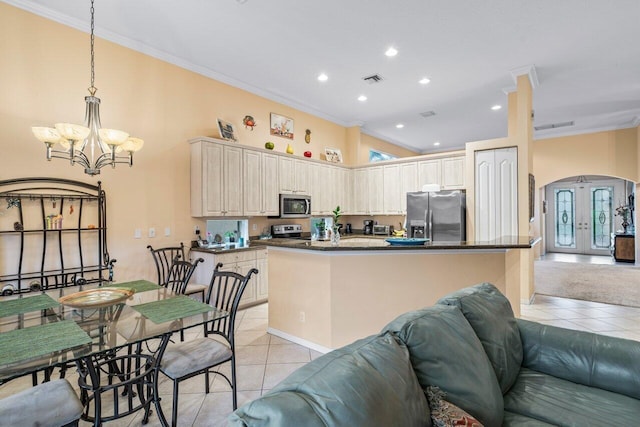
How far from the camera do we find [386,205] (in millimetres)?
6742

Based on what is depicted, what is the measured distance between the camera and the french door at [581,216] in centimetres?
998

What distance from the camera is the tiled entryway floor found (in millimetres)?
2285

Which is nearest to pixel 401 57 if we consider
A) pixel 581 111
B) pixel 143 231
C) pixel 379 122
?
pixel 379 122

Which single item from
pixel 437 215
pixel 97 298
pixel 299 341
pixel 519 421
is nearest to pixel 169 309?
pixel 97 298

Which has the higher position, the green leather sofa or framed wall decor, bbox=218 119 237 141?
framed wall decor, bbox=218 119 237 141

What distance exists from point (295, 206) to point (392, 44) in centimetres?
301

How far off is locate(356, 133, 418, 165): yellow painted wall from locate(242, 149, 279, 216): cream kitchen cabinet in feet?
8.68

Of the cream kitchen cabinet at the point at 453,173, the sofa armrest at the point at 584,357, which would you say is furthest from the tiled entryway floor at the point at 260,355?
the cream kitchen cabinet at the point at 453,173

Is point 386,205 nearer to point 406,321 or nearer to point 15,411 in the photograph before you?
point 406,321

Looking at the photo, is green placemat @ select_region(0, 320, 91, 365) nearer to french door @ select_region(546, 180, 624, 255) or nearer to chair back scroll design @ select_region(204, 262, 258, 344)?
chair back scroll design @ select_region(204, 262, 258, 344)

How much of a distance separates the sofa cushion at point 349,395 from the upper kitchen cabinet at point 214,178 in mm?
3763

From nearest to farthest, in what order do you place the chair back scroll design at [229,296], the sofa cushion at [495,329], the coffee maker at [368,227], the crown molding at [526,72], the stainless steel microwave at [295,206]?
1. the sofa cushion at [495,329]
2. the chair back scroll design at [229,296]
3. the crown molding at [526,72]
4. the stainless steel microwave at [295,206]
5. the coffee maker at [368,227]

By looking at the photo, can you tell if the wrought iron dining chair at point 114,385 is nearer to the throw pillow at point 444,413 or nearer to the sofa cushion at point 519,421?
the throw pillow at point 444,413

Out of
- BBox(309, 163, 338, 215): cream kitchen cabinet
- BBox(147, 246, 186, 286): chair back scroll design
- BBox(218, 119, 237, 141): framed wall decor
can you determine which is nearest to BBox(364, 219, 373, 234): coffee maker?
BBox(309, 163, 338, 215): cream kitchen cabinet
